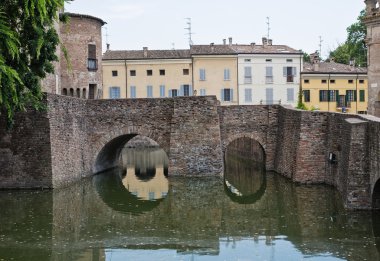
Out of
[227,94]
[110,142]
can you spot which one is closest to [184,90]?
[227,94]

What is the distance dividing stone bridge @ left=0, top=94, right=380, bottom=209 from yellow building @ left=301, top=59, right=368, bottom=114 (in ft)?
72.1

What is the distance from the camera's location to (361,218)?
1598cm

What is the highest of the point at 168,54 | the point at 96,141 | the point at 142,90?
the point at 168,54

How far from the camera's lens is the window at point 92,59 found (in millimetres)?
35491

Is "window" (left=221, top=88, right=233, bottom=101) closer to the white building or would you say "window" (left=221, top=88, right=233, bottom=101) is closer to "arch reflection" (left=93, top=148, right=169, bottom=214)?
the white building

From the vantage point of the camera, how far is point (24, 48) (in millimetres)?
18188

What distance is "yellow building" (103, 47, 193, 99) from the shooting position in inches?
1939

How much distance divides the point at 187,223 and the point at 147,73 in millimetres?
34268

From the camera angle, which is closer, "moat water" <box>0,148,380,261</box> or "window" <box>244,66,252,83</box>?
"moat water" <box>0,148,380,261</box>

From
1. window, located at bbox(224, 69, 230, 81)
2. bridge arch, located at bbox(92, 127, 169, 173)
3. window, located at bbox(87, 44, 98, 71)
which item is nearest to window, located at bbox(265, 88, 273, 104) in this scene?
window, located at bbox(224, 69, 230, 81)

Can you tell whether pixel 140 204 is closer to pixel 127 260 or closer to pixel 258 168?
pixel 127 260

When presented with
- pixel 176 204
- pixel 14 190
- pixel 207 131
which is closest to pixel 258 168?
pixel 207 131

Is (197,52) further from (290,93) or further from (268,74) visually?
(290,93)

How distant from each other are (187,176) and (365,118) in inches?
418
